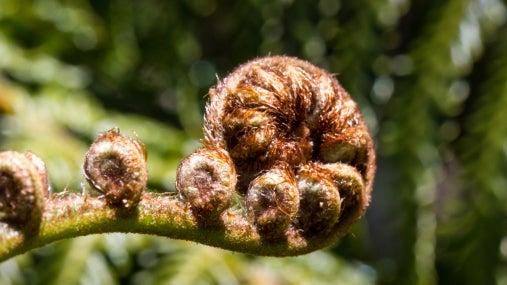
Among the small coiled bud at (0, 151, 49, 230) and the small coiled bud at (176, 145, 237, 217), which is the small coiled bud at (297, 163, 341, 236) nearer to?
the small coiled bud at (176, 145, 237, 217)

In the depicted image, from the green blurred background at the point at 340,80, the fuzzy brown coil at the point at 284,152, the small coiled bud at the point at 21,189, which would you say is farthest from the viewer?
the green blurred background at the point at 340,80

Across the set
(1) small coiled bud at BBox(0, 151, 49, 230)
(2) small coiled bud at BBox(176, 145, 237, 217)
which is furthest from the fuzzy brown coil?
(1) small coiled bud at BBox(0, 151, 49, 230)

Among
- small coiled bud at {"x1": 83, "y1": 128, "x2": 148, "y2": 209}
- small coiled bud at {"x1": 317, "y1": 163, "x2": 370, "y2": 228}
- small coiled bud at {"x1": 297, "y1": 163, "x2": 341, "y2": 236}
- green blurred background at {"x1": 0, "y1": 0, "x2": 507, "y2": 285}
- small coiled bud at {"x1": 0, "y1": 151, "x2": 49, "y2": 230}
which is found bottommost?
small coiled bud at {"x1": 0, "y1": 151, "x2": 49, "y2": 230}

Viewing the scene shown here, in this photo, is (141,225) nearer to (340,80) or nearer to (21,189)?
(21,189)

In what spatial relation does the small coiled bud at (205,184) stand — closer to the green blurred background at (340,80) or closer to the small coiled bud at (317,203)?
the small coiled bud at (317,203)

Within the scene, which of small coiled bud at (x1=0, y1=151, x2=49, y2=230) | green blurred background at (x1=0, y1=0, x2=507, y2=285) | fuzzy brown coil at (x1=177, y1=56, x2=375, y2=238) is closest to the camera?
small coiled bud at (x1=0, y1=151, x2=49, y2=230)

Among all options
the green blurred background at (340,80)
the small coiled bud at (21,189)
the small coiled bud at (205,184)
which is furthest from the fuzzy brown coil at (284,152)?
the green blurred background at (340,80)

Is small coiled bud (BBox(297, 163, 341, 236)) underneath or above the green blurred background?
underneath
